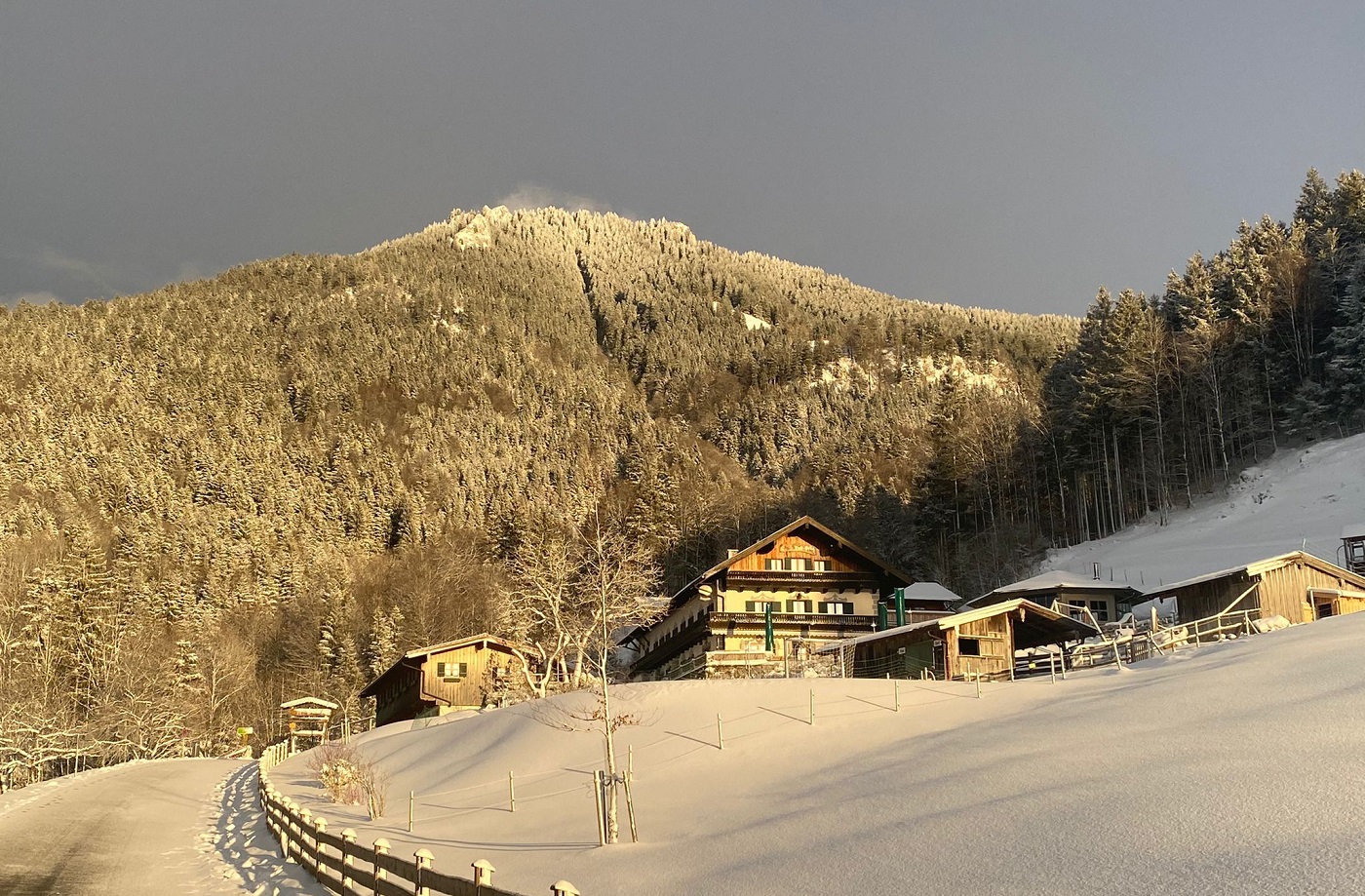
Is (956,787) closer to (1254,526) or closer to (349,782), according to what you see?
(349,782)

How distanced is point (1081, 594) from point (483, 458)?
102087mm

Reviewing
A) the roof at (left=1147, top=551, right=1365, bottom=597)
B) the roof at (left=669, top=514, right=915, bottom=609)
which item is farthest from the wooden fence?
the roof at (left=1147, top=551, right=1365, bottom=597)

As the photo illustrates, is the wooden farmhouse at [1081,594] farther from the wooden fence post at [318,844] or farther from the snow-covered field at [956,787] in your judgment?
the wooden fence post at [318,844]

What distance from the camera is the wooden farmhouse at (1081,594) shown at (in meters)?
52.6

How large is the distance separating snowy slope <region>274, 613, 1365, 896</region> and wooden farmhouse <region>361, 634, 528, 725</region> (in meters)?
30.7

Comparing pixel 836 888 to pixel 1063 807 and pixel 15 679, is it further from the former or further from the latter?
pixel 15 679

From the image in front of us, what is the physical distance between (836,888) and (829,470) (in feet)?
304

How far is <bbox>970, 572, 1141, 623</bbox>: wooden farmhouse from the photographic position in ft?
173

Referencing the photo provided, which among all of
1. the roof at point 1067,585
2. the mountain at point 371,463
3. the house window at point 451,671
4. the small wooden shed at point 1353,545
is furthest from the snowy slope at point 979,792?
the house window at point 451,671

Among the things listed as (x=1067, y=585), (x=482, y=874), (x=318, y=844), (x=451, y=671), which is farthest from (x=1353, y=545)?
(x=482, y=874)

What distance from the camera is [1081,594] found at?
5331cm

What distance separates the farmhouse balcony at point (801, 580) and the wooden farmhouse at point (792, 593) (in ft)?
0.17

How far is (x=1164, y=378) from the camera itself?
79188 millimetres

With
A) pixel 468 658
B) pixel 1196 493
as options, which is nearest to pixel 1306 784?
pixel 468 658
